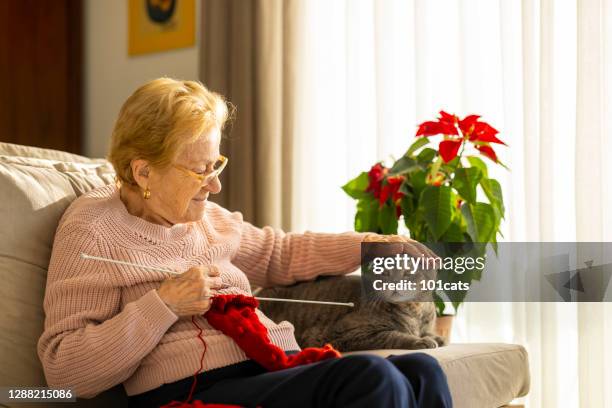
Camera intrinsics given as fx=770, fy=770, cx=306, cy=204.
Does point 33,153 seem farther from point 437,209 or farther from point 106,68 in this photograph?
point 106,68

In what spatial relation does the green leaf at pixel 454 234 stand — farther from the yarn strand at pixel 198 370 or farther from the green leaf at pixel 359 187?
the yarn strand at pixel 198 370

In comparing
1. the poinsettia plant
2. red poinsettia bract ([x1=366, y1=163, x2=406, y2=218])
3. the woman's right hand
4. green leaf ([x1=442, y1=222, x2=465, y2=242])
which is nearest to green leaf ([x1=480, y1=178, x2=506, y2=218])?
the poinsettia plant

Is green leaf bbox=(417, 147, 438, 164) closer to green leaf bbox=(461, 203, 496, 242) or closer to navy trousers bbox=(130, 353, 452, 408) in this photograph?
green leaf bbox=(461, 203, 496, 242)

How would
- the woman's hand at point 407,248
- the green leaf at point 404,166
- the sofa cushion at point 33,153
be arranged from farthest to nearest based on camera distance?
the green leaf at point 404,166, the sofa cushion at point 33,153, the woman's hand at point 407,248

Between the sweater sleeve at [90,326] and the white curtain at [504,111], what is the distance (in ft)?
4.85

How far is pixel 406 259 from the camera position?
1.83 metres

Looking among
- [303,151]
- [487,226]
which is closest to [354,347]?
[487,226]

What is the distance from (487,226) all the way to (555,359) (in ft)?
2.04

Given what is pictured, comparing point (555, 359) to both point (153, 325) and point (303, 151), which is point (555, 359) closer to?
point (303, 151)

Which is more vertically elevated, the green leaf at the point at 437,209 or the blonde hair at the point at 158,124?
the blonde hair at the point at 158,124

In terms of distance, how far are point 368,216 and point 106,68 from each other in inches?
77.7

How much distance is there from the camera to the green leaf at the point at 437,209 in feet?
6.80

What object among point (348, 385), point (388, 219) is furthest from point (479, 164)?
point (348, 385)

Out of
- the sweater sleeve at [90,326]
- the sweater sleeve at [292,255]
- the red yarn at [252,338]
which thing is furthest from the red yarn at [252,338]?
the sweater sleeve at [292,255]
